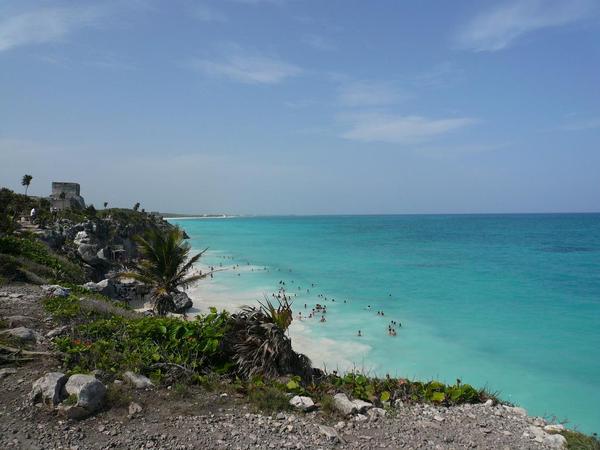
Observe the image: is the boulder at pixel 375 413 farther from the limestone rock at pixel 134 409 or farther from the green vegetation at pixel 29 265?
the green vegetation at pixel 29 265

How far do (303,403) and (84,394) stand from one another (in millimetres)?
3361

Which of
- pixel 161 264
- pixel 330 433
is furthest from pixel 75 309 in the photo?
pixel 161 264

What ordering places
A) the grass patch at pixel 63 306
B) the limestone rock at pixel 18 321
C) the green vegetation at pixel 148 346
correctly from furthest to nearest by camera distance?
the grass patch at pixel 63 306, the limestone rock at pixel 18 321, the green vegetation at pixel 148 346

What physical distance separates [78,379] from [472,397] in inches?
280

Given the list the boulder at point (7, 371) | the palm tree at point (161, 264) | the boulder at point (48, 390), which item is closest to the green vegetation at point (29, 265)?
the palm tree at point (161, 264)

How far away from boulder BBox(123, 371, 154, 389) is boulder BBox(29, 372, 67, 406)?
A: 1.00m

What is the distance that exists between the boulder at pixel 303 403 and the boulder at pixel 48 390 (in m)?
3.55

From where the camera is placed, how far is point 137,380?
696 centimetres

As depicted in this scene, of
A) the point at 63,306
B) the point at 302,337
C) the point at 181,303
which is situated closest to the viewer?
the point at 63,306

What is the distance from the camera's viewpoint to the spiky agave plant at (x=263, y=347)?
8.12 m

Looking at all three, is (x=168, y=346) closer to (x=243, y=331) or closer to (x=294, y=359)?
(x=243, y=331)

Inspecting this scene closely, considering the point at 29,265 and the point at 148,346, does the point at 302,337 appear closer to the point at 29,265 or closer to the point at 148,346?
the point at 29,265

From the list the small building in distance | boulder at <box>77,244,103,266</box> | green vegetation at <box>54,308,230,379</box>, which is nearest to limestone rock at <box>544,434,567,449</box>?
green vegetation at <box>54,308,230,379</box>

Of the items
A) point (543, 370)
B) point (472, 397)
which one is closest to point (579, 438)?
point (472, 397)
